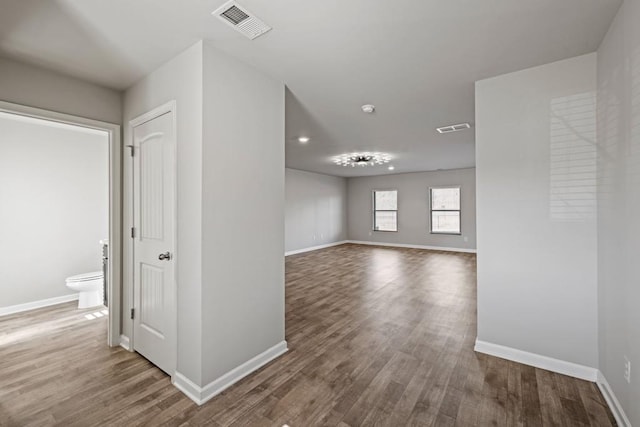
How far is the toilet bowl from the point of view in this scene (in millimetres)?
3672

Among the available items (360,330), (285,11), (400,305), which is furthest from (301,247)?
(285,11)

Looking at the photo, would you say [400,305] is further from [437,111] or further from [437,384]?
[437,111]

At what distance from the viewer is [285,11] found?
1676mm

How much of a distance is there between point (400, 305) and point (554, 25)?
3.30 m

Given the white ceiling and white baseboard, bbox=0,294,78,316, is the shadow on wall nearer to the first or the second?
the white ceiling

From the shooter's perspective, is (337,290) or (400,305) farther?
(337,290)

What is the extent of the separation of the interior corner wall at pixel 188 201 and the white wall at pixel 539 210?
96.7 inches

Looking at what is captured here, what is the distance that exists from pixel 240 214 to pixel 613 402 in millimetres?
2897

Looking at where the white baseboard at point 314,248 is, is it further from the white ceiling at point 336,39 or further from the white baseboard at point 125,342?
the white ceiling at point 336,39

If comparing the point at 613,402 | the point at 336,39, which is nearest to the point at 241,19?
the point at 336,39

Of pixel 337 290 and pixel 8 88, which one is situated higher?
pixel 8 88

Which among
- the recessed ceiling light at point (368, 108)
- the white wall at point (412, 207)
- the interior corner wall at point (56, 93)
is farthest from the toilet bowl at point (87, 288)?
the white wall at point (412, 207)

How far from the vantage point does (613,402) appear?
1.85 meters

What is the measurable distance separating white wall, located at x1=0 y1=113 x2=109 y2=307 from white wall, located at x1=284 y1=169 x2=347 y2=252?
4626 millimetres
